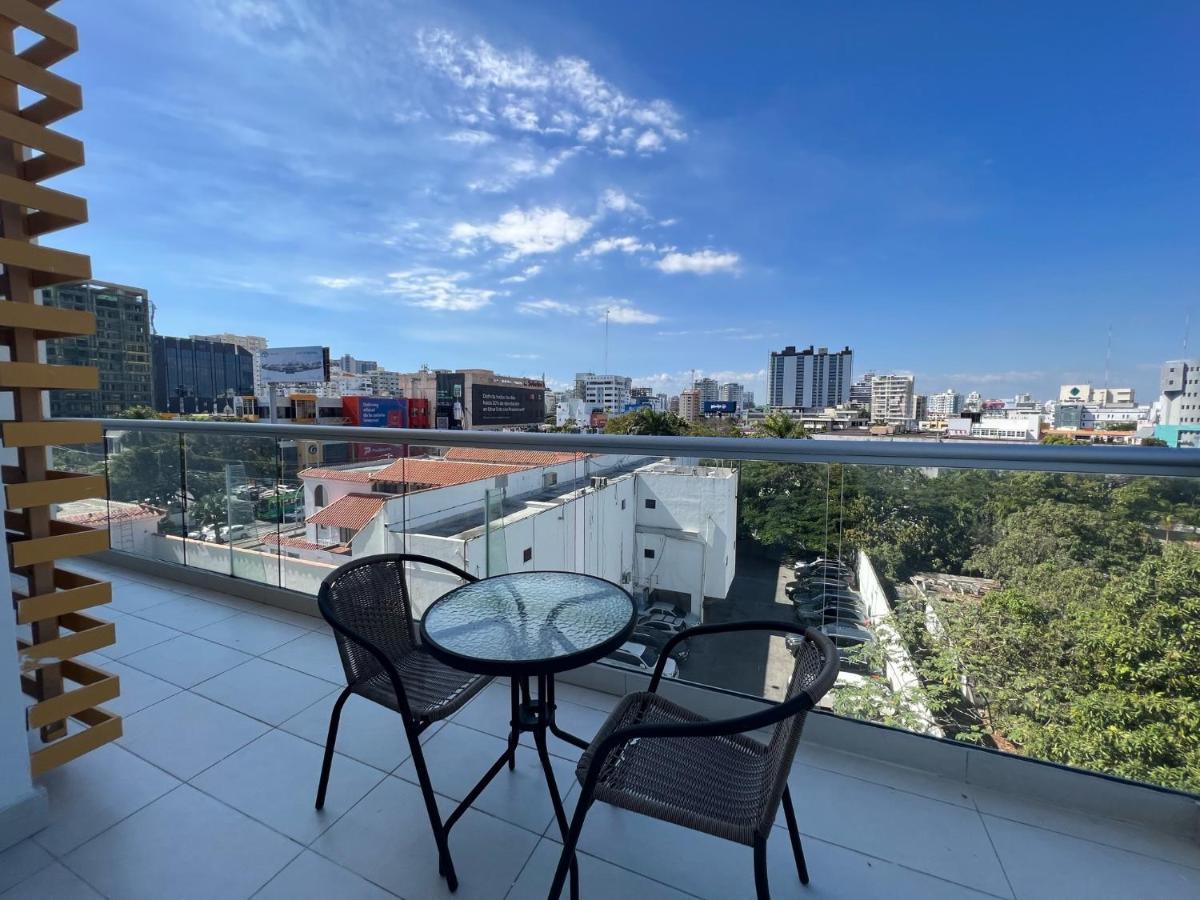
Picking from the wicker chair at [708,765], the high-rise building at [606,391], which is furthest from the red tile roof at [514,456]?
the high-rise building at [606,391]

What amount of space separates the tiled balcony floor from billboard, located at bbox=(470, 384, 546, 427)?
156 ft

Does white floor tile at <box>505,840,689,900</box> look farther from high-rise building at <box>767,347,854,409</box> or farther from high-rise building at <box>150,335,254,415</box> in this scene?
high-rise building at <box>767,347,854,409</box>

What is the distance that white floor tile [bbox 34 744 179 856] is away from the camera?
1.61 metres

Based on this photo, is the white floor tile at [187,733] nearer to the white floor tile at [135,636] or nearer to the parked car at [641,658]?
the white floor tile at [135,636]

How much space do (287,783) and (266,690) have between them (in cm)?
76

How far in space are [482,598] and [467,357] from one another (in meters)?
66.1

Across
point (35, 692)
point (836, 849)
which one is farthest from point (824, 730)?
point (35, 692)

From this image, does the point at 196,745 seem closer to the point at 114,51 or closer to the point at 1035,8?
the point at 114,51

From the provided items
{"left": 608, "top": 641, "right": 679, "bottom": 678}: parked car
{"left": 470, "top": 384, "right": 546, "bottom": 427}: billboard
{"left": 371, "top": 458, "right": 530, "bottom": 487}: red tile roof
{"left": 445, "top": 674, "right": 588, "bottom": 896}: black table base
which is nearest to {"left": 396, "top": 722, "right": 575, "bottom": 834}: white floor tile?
{"left": 445, "top": 674, "right": 588, "bottom": 896}: black table base

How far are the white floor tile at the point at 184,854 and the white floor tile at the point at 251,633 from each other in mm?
1230

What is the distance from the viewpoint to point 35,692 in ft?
5.86

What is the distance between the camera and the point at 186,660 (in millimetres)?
2723

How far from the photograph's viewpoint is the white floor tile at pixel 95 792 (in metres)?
1.61

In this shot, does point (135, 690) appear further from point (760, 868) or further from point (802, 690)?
point (802, 690)
